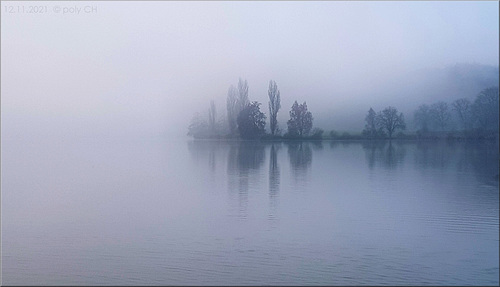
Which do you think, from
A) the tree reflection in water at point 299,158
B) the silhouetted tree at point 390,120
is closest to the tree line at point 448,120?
the silhouetted tree at point 390,120

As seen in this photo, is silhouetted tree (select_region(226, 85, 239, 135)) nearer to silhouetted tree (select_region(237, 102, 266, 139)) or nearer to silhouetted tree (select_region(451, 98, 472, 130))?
silhouetted tree (select_region(237, 102, 266, 139))

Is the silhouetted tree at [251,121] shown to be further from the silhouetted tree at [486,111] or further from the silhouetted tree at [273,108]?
the silhouetted tree at [486,111]

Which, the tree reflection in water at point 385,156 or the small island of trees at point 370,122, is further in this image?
the tree reflection in water at point 385,156

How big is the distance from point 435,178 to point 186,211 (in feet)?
27.8

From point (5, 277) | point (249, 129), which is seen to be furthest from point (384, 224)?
point (249, 129)

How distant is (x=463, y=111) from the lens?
11.6 m

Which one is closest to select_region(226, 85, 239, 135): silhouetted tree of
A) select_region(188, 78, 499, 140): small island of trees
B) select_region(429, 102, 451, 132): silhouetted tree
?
select_region(188, 78, 499, 140): small island of trees

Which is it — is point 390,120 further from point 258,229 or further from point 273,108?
point 258,229

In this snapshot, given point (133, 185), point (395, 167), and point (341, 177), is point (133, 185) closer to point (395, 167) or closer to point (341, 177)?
point (341, 177)

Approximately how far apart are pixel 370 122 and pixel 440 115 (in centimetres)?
250

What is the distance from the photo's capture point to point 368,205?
36.2ft

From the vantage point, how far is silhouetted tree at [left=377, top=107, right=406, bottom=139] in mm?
14141

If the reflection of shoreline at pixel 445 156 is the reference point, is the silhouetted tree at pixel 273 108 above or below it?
above

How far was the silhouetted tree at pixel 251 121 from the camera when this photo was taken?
17.3 meters
